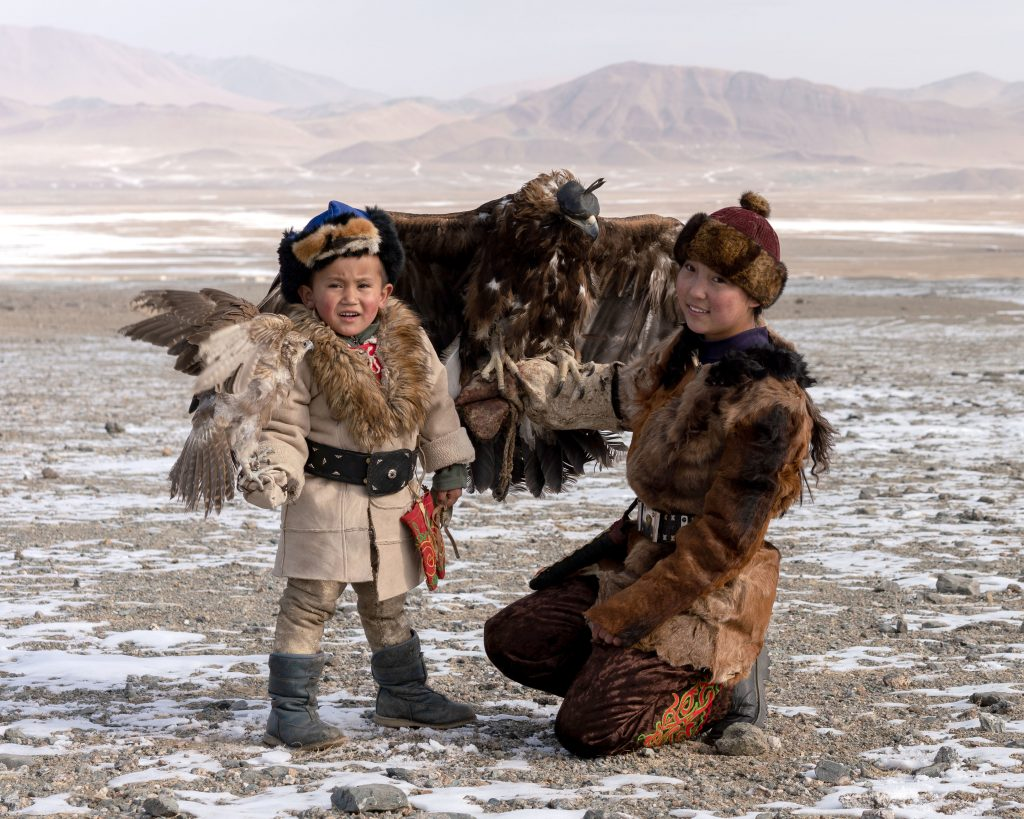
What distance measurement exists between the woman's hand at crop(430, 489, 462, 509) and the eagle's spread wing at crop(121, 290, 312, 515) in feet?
1.79

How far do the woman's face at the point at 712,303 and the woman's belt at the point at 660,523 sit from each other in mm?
471

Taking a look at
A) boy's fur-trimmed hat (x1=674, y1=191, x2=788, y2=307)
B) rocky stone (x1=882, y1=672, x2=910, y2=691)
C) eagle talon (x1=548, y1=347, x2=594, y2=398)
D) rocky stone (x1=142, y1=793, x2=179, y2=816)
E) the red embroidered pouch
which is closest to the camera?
rocky stone (x1=142, y1=793, x2=179, y2=816)

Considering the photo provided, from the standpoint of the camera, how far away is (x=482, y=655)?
442 cm

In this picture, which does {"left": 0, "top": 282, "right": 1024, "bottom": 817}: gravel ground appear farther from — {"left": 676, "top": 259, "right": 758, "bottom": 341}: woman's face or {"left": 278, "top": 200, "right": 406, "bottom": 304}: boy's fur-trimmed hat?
{"left": 278, "top": 200, "right": 406, "bottom": 304}: boy's fur-trimmed hat

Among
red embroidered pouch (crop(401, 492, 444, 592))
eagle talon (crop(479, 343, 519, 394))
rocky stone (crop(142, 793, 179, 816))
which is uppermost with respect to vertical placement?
eagle talon (crop(479, 343, 519, 394))

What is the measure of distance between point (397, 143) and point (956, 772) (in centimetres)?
13471

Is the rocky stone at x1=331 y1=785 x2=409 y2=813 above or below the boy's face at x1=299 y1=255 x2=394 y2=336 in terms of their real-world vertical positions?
below

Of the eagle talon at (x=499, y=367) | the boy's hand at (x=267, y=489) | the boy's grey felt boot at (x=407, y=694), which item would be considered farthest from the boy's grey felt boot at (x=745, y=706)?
the boy's hand at (x=267, y=489)

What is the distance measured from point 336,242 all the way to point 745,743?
5.32ft

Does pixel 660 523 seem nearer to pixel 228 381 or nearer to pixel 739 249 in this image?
pixel 739 249

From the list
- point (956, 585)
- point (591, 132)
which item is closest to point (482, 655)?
point (956, 585)

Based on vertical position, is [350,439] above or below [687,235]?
below

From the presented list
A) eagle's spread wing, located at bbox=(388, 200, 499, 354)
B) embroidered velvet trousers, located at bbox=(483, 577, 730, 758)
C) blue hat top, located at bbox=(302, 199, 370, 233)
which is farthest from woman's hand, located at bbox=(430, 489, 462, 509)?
eagle's spread wing, located at bbox=(388, 200, 499, 354)

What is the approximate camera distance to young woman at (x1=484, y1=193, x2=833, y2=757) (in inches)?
→ 128
